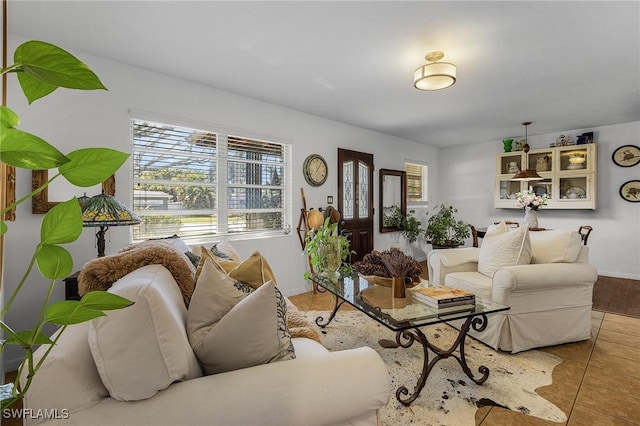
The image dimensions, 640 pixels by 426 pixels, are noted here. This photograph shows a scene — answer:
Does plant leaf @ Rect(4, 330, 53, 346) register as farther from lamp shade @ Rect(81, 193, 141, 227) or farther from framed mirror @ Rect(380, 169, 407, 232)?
framed mirror @ Rect(380, 169, 407, 232)

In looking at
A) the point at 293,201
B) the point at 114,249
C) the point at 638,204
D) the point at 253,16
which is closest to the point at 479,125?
the point at 638,204

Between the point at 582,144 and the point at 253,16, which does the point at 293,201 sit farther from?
the point at 582,144

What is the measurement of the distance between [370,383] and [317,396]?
0.64 ft

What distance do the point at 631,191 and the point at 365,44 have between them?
5127mm

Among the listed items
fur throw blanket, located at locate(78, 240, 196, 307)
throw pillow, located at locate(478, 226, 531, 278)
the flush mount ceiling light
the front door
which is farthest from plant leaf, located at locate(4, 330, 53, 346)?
the front door

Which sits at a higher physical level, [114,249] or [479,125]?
[479,125]

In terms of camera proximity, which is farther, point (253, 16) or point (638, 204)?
point (638, 204)

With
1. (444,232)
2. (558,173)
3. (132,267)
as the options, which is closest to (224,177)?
(132,267)

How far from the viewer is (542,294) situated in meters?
2.39

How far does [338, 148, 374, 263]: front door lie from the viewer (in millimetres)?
4618

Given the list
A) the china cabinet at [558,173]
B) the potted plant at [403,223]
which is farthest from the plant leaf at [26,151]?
the china cabinet at [558,173]

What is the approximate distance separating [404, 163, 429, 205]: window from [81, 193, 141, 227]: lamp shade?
5.04 m

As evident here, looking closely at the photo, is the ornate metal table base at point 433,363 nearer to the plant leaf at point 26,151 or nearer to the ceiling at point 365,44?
the plant leaf at point 26,151

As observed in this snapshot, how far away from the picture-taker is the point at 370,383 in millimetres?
1023
